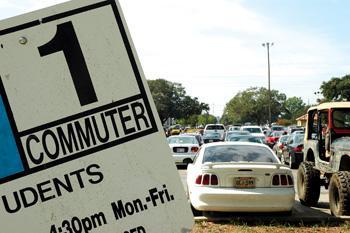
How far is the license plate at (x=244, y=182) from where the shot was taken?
325 inches

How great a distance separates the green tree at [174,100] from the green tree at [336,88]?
34.1 meters

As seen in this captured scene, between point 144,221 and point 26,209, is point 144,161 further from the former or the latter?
point 26,209

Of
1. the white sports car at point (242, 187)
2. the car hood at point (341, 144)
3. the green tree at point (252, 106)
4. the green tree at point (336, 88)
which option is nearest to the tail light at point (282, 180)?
the white sports car at point (242, 187)

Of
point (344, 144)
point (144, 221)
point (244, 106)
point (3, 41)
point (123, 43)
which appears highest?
point (3, 41)

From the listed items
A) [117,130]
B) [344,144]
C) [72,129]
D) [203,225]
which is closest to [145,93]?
[117,130]

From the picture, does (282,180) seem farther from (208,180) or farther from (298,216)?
(208,180)

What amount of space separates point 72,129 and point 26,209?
12.9 inches

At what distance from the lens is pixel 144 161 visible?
182 cm

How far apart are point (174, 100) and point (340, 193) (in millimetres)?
107373

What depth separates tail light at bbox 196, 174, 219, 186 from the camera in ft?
27.3

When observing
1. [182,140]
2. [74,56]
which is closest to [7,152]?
[74,56]

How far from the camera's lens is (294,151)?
19547mm

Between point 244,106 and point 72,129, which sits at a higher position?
point 72,129

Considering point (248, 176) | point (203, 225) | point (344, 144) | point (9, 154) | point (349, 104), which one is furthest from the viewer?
point (349, 104)
